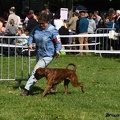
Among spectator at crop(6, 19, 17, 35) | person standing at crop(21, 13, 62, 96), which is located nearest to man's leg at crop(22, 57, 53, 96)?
person standing at crop(21, 13, 62, 96)

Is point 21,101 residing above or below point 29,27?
below

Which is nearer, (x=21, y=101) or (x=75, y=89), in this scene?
(x=21, y=101)

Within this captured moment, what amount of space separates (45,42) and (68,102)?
57.6 inches

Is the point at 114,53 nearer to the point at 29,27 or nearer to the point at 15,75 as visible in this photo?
the point at 29,27

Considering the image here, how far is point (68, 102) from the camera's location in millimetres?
10555

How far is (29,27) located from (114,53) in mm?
3928

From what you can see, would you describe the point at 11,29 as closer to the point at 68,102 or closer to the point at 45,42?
the point at 45,42

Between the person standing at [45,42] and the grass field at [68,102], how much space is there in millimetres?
668

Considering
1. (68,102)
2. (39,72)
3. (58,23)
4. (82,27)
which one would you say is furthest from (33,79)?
(58,23)

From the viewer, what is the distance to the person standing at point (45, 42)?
11125mm

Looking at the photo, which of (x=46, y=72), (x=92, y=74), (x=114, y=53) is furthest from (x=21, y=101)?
(x=114, y=53)

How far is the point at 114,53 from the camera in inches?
808

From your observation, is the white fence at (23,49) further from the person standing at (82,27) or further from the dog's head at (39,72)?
the dog's head at (39,72)

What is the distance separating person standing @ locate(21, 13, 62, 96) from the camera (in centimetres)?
1112
